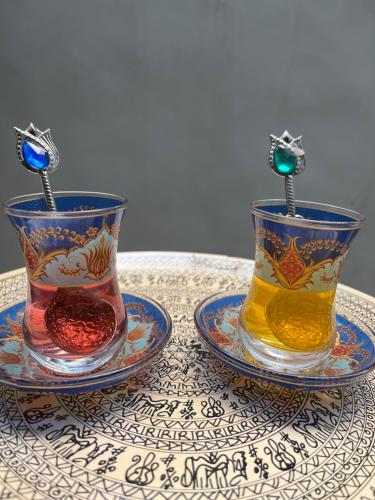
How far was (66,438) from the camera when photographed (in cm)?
→ 54

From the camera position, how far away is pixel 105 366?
0.64m

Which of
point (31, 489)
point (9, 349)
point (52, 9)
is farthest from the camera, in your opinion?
point (52, 9)

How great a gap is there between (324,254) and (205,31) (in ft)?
4.50

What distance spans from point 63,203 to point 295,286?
0.45 metres

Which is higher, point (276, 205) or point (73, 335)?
point (276, 205)

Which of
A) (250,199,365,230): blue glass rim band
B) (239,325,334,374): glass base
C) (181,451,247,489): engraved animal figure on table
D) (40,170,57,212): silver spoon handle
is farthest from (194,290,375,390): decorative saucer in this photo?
(40,170,57,212): silver spoon handle

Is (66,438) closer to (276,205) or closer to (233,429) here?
(233,429)

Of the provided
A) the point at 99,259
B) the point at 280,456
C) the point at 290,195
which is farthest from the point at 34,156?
the point at 280,456

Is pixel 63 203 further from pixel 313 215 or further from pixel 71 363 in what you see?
pixel 313 215

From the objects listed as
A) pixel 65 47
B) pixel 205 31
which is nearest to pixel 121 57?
pixel 65 47

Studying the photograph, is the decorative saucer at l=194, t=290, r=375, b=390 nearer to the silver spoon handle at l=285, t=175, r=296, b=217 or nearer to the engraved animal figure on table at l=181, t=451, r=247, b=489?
the engraved animal figure on table at l=181, t=451, r=247, b=489

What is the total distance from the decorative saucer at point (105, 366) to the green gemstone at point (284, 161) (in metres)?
0.35

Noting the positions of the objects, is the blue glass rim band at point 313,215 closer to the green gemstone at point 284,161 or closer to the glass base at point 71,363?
the green gemstone at point 284,161

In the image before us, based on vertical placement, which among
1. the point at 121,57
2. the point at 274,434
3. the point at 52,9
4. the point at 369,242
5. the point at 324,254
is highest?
the point at 52,9
